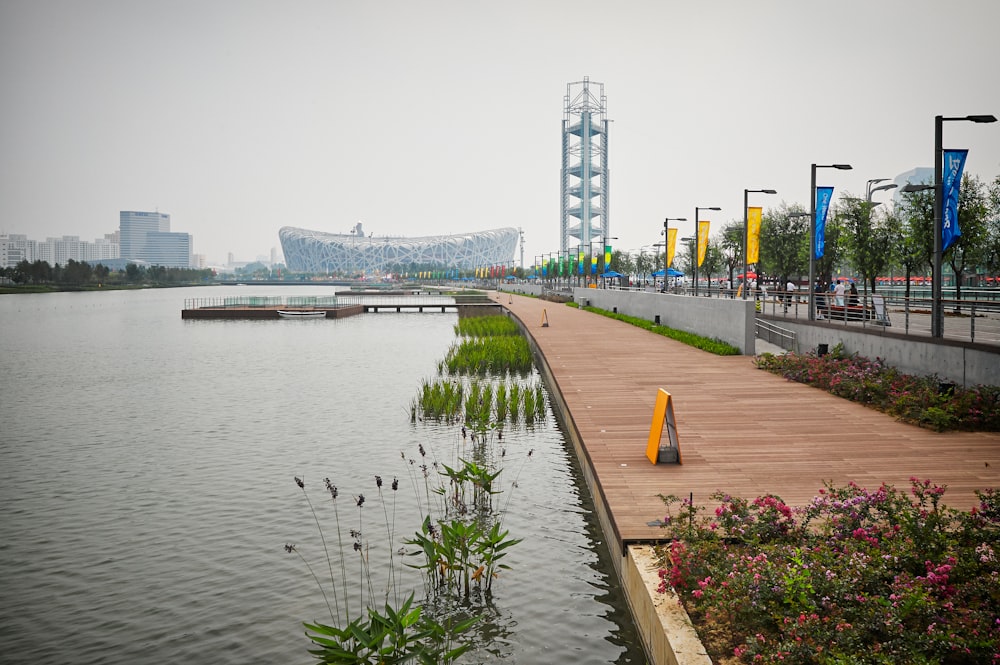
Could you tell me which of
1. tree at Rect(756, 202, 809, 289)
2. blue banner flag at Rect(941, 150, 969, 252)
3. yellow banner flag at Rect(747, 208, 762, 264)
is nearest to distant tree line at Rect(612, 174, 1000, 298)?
tree at Rect(756, 202, 809, 289)

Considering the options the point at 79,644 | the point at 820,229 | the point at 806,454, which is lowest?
the point at 79,644

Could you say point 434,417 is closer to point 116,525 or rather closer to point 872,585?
point 116,525

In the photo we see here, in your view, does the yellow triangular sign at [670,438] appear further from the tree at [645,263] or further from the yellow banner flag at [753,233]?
the tree at [645,263]

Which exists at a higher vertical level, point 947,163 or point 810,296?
point 947,163

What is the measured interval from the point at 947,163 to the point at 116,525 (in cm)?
1740

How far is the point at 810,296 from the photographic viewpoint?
24172 millimetres

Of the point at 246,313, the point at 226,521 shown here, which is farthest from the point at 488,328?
the point at 246,313

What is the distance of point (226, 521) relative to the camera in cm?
1102

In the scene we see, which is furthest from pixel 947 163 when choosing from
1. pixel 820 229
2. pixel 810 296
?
pixel 820 229

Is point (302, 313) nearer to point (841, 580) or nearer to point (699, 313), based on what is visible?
point (699, 313)

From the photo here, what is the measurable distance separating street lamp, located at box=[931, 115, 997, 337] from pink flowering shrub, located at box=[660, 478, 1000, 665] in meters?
10.3

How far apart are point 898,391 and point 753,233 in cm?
2001

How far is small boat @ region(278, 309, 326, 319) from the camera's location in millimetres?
65062

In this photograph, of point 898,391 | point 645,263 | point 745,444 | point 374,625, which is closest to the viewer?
point 374,625
